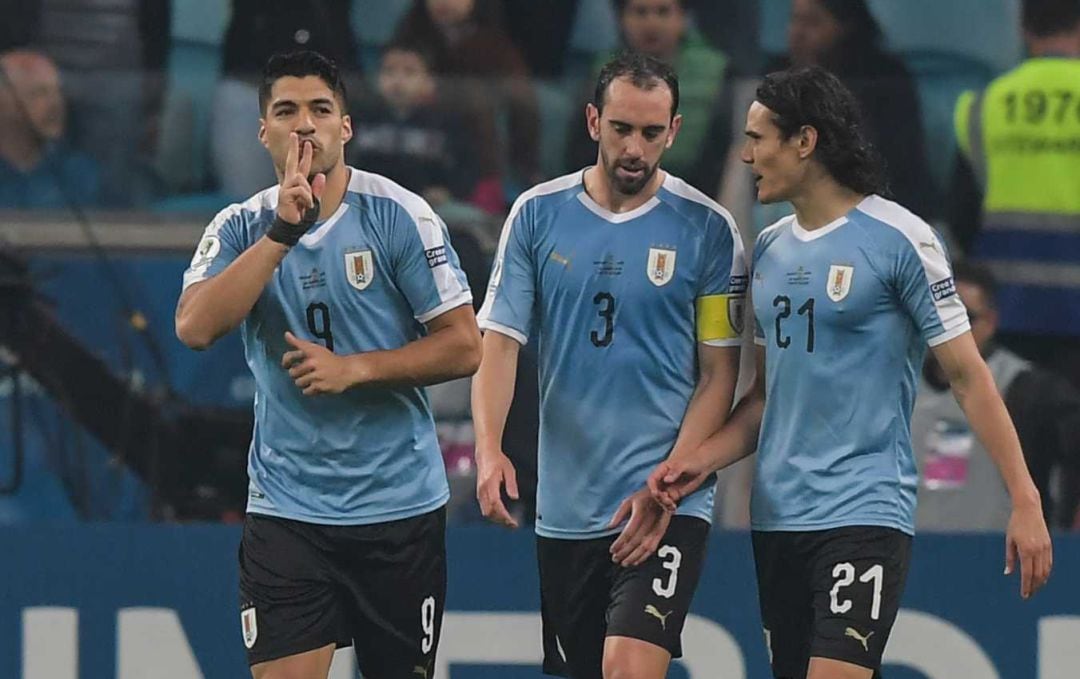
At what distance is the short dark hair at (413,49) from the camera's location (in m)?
7.67

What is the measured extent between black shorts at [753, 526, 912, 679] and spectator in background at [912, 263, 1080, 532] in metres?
1.84

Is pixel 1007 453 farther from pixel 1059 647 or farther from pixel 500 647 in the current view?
pixel 500 647

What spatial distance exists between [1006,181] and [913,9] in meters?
0.67

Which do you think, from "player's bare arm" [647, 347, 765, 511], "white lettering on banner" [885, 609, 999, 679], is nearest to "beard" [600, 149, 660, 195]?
"player's bare arm" [647, 347, 765, 511]

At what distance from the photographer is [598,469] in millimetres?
5465

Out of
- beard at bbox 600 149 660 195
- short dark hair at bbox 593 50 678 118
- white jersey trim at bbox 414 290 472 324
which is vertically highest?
short dark hair at bbox 593 50 678 118

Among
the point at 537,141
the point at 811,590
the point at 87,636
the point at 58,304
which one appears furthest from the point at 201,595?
the point at 811,590

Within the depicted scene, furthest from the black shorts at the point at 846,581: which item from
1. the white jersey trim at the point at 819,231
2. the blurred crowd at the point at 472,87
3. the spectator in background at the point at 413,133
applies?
the spectator in background at the point at 413,133

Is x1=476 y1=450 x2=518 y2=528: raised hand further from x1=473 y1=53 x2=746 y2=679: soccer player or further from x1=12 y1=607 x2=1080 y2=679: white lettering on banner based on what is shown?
x1=12 y1=607 x2=1080 y2=679: white lettering on banner

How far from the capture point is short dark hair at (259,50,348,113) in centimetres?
514

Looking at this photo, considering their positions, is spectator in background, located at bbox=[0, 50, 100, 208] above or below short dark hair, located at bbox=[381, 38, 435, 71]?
below

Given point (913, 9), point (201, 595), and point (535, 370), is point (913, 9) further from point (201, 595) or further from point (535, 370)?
point (201, 595)

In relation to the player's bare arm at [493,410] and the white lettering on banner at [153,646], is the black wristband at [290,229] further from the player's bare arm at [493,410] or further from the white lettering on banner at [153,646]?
the white lettering on banner at [153,646]

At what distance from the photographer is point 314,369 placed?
5012 mm
